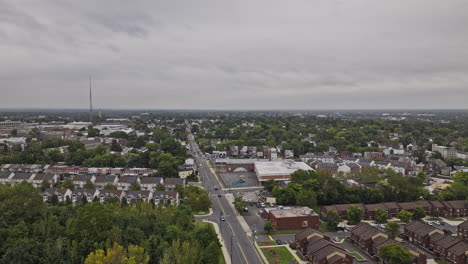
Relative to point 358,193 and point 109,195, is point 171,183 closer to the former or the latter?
point 109,195

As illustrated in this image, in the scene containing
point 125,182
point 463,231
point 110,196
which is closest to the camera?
point 463,231

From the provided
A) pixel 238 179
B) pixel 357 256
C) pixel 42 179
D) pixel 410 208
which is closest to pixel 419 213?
pixel 410 208

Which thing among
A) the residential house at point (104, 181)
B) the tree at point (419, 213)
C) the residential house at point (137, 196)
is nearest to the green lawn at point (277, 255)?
the residential house at point (137, 196)

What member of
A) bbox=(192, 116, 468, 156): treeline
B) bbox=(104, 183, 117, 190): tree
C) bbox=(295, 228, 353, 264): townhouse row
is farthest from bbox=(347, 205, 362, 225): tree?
bbox=(192, 116, 468, 156): treeline

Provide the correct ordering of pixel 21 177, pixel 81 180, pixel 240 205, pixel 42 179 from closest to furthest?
1. pixel 240 205
2. pixel 81 180
3. pixel 42 179
4. pixel 21 177

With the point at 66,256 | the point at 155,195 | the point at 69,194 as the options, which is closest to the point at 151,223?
the point at 66,256

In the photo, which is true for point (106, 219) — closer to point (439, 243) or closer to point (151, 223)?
point (151, 223)
